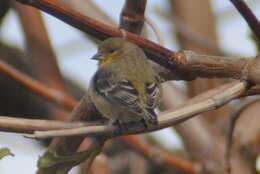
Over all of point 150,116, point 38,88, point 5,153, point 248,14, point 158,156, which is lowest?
point 158,156

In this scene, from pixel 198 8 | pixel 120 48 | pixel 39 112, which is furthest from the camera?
pixel 198 8

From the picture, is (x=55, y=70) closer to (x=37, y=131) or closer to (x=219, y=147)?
(x=219, y=147)

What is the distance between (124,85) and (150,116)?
2.06 ft

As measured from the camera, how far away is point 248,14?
234 cm

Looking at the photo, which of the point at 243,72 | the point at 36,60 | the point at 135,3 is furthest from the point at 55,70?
the point at 243,72

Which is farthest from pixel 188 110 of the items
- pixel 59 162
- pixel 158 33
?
pixel 158 33

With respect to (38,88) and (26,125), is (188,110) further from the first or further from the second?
(38,88)

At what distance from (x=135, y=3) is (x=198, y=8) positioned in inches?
103

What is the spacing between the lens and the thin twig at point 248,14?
2.31m

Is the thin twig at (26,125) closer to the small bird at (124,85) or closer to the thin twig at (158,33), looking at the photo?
the small bird at (124,85)

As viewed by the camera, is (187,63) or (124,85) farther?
(124,85)

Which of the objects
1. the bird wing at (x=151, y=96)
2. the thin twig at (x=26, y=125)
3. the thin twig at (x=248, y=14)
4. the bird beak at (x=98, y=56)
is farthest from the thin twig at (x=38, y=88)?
the thin twig at (x=248, y=14)

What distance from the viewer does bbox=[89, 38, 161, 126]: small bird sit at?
3022 mm

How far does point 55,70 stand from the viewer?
12.9 feet
